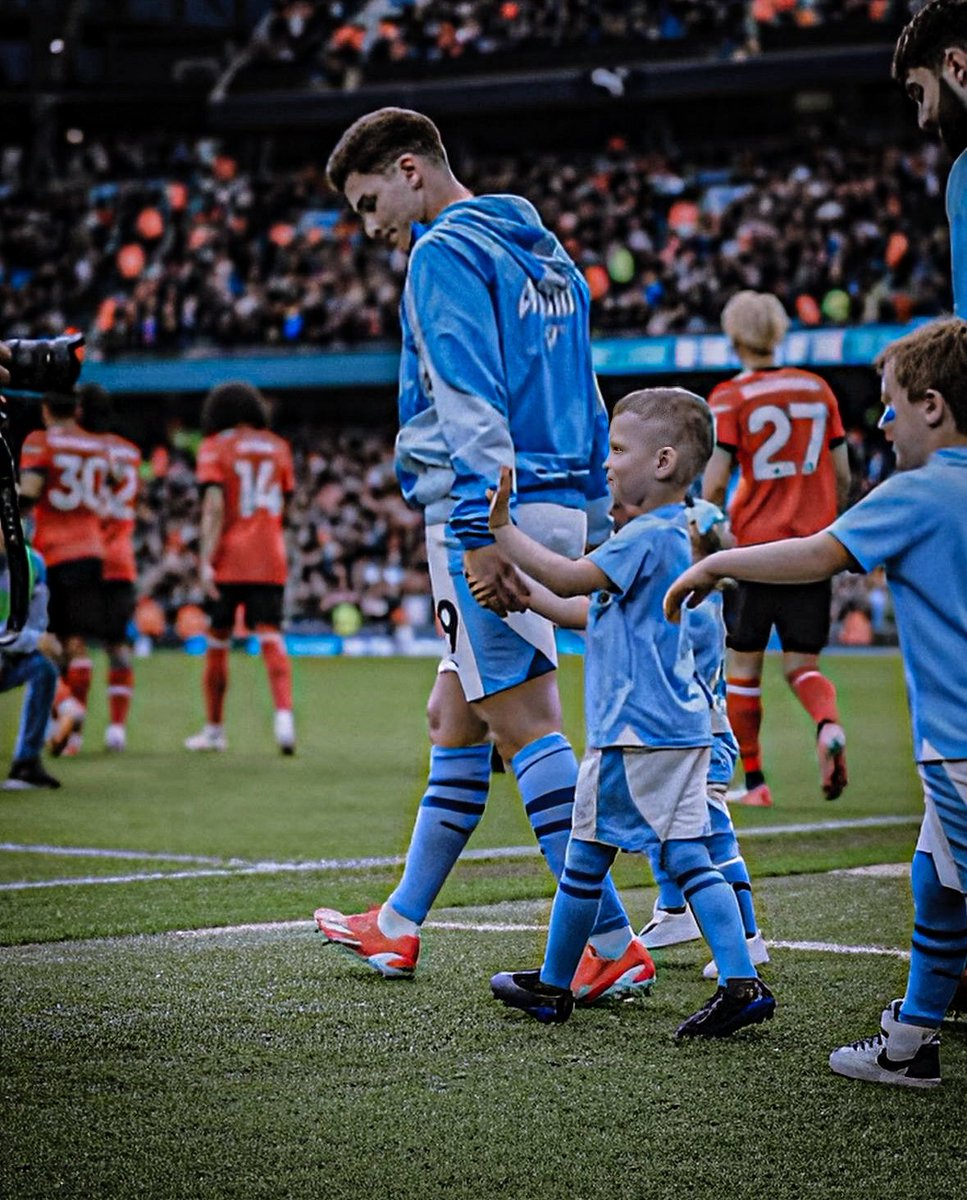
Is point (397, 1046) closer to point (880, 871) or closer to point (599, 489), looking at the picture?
point (599, 489)

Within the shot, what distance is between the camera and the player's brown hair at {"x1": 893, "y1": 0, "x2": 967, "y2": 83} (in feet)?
12.6

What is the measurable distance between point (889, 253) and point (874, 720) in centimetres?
1446

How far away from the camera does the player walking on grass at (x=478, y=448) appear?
410 centimetres

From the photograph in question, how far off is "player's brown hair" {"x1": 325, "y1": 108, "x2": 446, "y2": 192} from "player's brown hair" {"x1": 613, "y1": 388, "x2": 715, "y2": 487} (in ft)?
2.98

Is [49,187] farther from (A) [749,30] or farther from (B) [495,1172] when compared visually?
(B) [495,1172]

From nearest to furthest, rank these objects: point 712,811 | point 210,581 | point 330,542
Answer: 1. point 712,811
2. point 210,581
3. point 330,542

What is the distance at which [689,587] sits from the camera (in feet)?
11.0

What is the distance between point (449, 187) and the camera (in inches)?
177

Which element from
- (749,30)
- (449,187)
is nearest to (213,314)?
(749,30)

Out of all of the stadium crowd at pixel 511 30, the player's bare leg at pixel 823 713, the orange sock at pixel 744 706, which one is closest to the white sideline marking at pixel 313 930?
the player's bare leg at pixel 823 713

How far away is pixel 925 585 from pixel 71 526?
7993mm

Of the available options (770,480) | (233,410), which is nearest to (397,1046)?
(770,480)

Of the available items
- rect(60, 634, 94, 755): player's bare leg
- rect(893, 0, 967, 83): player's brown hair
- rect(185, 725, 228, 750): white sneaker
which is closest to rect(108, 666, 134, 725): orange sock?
rect(60, 634, 94, 755): player's bare leg

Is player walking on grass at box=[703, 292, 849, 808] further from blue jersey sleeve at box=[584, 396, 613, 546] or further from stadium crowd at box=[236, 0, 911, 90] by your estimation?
stadium crowd at box=[236, 0, 911, 90]
